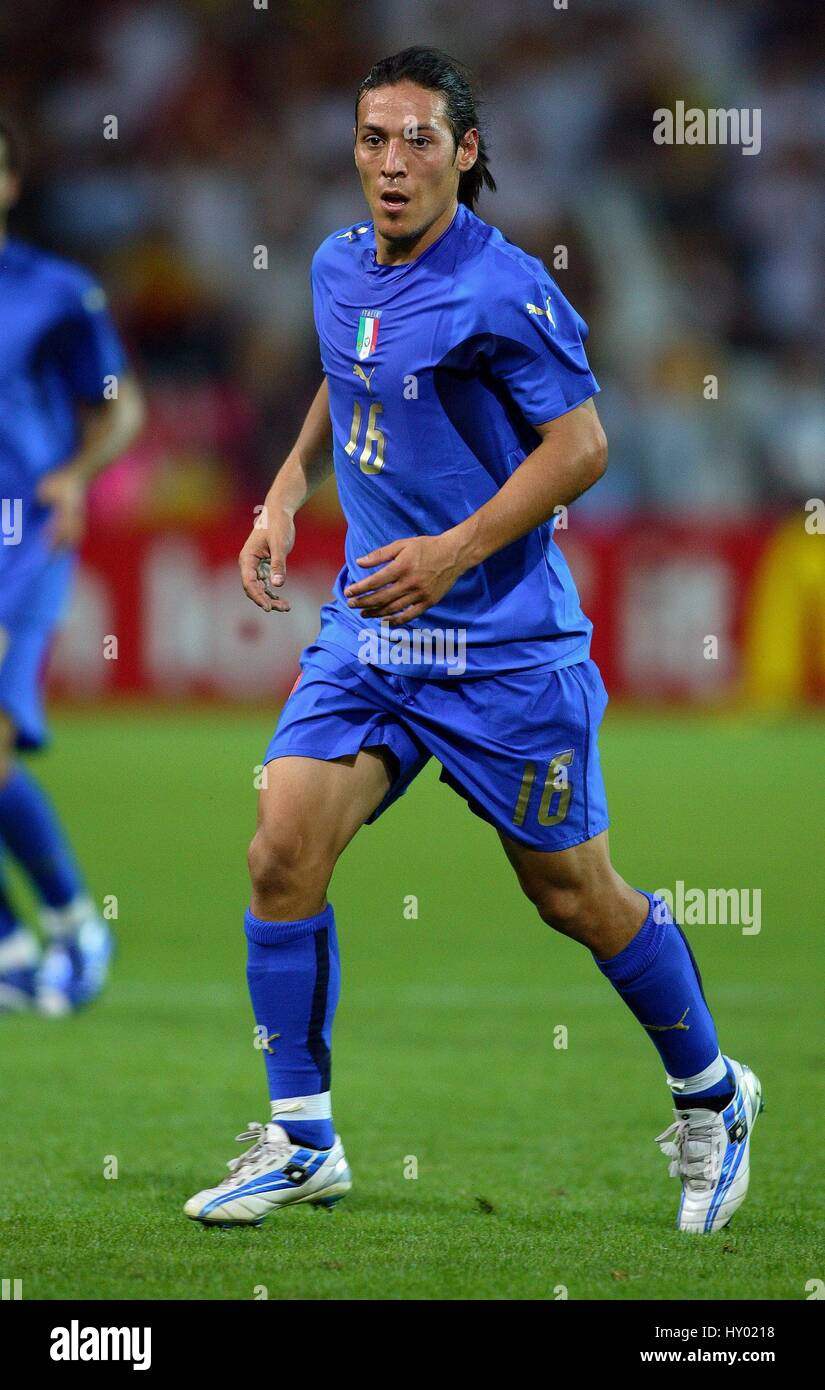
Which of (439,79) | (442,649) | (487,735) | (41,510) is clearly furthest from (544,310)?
(41,510)

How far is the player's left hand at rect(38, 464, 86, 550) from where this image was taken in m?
6.30

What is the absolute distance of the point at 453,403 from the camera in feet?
12.0

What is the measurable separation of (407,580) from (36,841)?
3.24m

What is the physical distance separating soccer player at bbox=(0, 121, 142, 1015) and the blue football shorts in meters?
2.69

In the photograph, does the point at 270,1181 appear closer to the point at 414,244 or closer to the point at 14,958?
the point at 414,244

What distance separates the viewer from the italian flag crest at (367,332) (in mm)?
3686

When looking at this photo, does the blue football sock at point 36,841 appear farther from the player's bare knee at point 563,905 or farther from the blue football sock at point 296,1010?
the player's bare knee at point 563,905

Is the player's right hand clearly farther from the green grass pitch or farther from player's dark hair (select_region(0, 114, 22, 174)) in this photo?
player's dark hair (select_region(0, 114, 22, 174))

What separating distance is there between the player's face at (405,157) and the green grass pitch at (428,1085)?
1872mm

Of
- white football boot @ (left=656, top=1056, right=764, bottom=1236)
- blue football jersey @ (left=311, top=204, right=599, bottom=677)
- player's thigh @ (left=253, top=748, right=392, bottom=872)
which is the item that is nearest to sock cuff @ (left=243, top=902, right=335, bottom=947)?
player's thigh @ (left=253, top=748, right=392, bottom=872)

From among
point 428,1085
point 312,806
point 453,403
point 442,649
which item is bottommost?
point 428,1085

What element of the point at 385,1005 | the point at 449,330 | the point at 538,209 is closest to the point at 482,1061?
the point at 385,1005

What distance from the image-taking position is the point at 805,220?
16.5 meters

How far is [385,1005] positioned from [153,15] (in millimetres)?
13308
